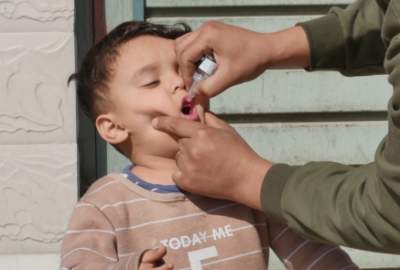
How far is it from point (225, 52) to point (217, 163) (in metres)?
0.27

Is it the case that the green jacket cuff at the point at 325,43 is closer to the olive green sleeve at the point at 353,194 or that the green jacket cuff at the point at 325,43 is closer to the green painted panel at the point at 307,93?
the olive green sleeve at the point at 353,194

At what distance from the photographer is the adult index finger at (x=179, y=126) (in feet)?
7.48

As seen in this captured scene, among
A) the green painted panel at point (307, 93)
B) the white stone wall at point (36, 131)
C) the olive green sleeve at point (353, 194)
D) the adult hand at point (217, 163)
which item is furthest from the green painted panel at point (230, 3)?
the olive green sleeve at point (353, 194)

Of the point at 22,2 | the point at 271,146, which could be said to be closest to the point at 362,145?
the point at 271,146

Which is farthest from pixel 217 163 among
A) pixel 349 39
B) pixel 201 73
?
pixel 349 39

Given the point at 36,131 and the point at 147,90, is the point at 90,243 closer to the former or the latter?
the point at 147,90

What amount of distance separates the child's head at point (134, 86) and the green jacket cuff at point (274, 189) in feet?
1.01

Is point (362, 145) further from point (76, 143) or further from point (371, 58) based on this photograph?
point (371, 58)

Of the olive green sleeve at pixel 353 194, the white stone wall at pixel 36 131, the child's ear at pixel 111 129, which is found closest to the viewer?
the olive green sleeve at pixel 353 194

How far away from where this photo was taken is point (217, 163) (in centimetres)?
223

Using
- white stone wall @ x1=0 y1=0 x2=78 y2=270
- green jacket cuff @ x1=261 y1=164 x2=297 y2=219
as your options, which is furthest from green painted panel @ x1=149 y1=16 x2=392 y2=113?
green jacket cuff @ x1=261 y1=164 x2=297 y2=219

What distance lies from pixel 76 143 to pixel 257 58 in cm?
157

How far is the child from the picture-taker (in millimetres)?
2314

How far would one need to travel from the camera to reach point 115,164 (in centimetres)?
410
